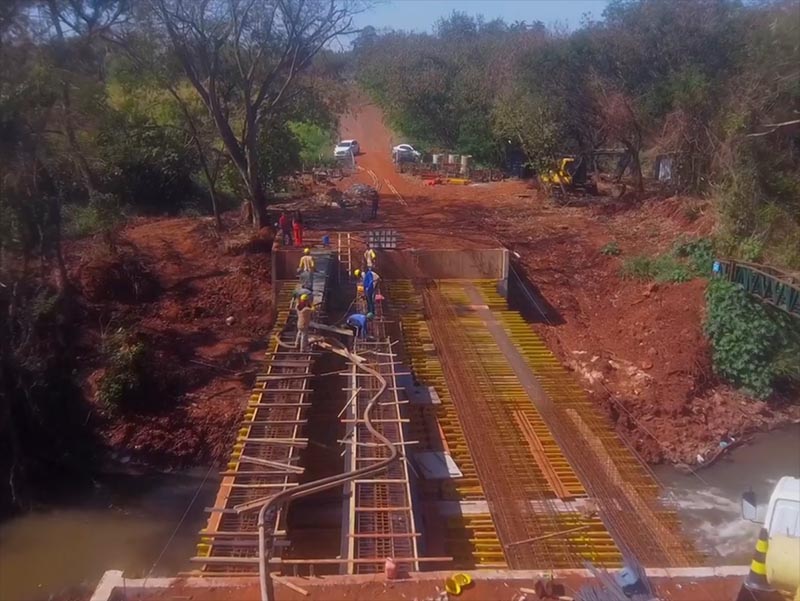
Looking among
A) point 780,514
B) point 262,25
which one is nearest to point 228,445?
point 780,514

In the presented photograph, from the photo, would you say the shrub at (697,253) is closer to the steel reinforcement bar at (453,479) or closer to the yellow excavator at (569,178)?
the steel reinforcement bar at (453,479)

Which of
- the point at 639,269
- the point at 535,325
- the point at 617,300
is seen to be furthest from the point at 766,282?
the point at 535,325

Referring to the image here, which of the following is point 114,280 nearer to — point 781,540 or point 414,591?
point 414,591

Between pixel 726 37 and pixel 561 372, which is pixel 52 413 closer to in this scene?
pixel 561 372

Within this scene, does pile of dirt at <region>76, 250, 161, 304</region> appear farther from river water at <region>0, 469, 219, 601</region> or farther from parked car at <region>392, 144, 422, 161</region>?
parked car at <region>392, 144, 422, 161</region>

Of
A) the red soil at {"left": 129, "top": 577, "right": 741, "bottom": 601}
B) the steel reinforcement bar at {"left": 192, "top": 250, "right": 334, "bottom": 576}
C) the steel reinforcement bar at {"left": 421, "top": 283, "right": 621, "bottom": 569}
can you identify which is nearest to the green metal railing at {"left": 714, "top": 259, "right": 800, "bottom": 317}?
the steel reinforcement bar at {"left": 421, "top": 283, "right": 621, "bottom": 569}

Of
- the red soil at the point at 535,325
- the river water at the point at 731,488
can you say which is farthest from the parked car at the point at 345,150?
the river water at the point at 731,488
